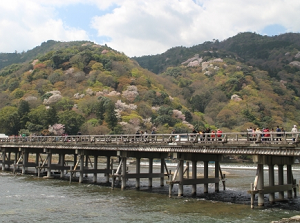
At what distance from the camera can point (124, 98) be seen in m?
117

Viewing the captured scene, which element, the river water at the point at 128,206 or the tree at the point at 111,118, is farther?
the tree at the point at 111,118

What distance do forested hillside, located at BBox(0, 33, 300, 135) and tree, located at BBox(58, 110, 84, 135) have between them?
228 mm

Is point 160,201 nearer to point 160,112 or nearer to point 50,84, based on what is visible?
point 160,112

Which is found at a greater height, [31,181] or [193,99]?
[193,99]

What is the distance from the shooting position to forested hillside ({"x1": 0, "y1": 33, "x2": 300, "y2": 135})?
3676 inches

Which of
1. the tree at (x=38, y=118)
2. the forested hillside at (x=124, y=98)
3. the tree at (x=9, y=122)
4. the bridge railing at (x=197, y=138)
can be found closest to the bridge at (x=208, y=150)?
the bridge railing at (x=197, y=138)

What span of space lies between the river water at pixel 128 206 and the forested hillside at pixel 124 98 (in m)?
57.0

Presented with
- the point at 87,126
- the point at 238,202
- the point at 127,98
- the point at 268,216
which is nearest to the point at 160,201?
the point at 238,202

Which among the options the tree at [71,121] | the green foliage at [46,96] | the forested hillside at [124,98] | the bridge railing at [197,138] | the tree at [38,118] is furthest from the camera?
the green foliage at [46,96]

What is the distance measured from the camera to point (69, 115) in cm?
9175

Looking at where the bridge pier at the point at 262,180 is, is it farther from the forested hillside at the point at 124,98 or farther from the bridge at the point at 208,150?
the forested hillside at the point at 124,98

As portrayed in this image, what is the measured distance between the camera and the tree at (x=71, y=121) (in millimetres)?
91062

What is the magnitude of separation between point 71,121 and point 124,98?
27765mm

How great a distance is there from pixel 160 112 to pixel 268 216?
85989mm
